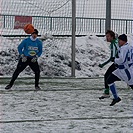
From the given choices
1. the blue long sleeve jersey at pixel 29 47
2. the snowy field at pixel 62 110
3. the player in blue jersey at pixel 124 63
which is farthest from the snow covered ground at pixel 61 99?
the blue long sleeve jersey at pixel 29 47

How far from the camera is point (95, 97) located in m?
11.8

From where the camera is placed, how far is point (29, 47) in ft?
42.2

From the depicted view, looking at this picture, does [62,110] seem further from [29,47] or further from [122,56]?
[29,47]

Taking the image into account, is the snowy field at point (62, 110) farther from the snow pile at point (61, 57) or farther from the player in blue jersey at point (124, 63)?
the snow pile at point (61, 57)

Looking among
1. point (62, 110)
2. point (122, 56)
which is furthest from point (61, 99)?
point (122, 56)

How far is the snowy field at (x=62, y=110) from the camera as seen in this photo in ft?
26.7

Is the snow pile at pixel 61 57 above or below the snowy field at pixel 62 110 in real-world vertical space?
above

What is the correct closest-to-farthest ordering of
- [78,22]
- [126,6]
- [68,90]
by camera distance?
[68,90] → [126,6] → [78,22]

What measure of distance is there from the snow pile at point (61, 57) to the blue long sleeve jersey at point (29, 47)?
4.53 meters

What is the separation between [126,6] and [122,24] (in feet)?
9.69

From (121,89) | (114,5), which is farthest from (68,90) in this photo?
(114,5)

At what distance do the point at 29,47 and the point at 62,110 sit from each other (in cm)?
341

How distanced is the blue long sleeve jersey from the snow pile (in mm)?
4534

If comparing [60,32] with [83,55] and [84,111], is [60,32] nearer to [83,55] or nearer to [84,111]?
[83,55]
